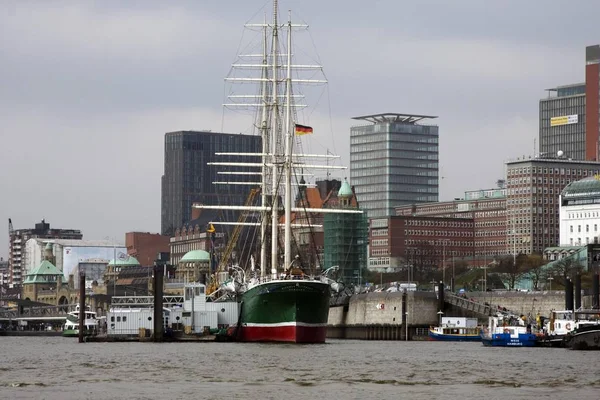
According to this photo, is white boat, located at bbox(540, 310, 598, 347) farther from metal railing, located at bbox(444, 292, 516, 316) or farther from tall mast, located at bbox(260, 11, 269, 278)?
metal railing, located at bbox(444, 292, 516, 316)

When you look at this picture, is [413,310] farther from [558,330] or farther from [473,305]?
[558,330]

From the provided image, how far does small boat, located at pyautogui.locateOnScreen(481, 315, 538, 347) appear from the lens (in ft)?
448

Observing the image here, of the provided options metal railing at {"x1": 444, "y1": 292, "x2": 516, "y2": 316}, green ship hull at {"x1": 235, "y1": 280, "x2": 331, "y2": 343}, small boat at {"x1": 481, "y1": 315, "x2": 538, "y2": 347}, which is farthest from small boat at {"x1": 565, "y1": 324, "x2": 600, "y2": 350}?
metal railing at {"x1": 444, "y1": 292, "x2": 516, "y2": 316}

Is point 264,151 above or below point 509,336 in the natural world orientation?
above

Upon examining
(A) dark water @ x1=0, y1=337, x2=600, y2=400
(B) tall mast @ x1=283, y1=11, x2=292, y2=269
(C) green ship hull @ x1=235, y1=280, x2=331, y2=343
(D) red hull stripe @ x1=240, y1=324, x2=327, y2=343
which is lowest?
(A) dark water @ x1=0, y1=337, x2=600, y2=400

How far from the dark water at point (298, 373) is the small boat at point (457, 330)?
32934 millimetres

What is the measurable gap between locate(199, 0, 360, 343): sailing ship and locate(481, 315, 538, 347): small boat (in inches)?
549

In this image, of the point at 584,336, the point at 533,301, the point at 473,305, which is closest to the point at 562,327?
the point at 584,336

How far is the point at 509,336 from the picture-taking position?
13788 centimetres

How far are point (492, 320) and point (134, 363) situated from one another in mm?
46745

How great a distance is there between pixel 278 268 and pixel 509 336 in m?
25.4

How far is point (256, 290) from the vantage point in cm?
14225

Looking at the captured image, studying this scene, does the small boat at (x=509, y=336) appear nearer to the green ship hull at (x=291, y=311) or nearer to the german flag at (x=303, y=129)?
the green ship hull at (x=291, y=311)

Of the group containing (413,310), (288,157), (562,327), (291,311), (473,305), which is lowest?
(562,327)
